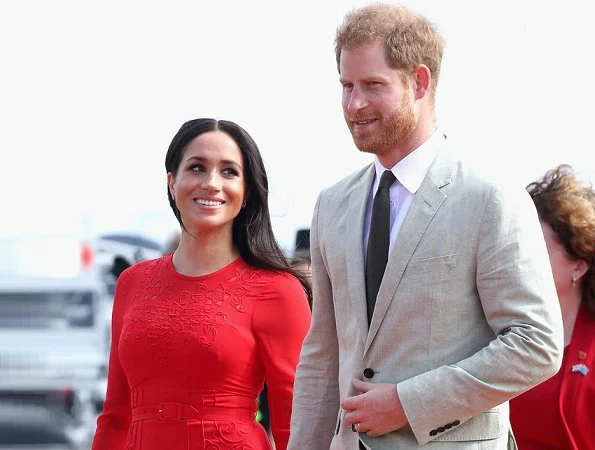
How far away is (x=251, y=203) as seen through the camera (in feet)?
14.9

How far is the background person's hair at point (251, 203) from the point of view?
4.47 m

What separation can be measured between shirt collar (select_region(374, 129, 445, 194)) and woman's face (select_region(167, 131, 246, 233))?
3.70 ft

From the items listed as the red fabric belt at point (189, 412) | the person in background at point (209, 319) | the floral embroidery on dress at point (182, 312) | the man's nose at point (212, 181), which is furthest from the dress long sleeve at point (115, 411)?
the man's nose at point (212, 181)

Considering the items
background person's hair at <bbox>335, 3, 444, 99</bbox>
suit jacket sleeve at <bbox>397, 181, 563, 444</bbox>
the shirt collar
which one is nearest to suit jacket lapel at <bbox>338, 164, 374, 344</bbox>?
the shirt collar

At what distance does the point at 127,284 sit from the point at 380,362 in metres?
1.54

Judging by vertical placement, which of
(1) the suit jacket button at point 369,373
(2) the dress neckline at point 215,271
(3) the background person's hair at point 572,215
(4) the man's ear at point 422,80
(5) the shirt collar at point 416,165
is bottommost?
(1) the suit jacket button at point 369,373

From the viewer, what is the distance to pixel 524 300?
313cm

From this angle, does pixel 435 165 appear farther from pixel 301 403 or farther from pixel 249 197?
pixel 249 197

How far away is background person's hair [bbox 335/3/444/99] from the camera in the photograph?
332 centimetres

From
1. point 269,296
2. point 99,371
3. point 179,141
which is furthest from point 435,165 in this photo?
point 99,371

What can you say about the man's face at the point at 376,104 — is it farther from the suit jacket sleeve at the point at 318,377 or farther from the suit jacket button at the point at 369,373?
the suit jacket button at the point at 369,373

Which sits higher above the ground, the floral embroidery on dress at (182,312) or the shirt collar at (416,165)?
the shirt collar at (416,165)

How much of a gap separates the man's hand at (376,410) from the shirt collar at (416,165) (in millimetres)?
521

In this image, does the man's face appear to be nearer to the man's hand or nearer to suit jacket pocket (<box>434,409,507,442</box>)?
the man's hand
